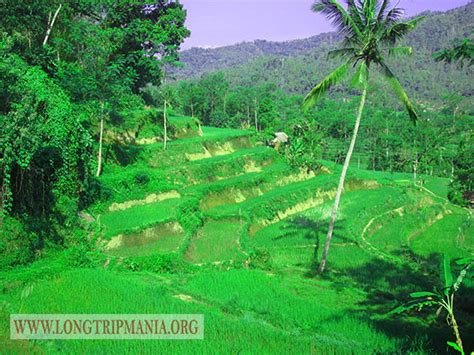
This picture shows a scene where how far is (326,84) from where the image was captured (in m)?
13.3

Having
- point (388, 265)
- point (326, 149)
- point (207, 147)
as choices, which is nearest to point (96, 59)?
point (207, 147)

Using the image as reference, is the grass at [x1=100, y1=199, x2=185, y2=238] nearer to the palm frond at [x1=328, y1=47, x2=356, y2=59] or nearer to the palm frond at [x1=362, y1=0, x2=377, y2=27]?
the palm frond at [x1=328, y1=47, x2=356, y2=59]

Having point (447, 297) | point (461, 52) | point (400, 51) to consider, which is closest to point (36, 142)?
point (447, 297)

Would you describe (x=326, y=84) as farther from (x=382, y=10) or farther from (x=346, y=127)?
(x=346, y=127)

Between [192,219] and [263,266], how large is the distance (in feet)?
15.6

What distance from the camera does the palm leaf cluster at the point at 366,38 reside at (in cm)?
1295

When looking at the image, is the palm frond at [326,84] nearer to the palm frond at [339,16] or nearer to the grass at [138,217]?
the palm frond at [339,16]

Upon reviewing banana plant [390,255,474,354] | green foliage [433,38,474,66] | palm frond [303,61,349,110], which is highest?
green foliage [433,38,474,66]

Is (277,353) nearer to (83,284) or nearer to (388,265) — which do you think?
(83,284)

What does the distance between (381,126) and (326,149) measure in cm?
1393

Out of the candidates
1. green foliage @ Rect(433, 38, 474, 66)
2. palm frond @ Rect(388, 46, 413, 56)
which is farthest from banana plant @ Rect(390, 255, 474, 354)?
palm frond @ Rect(388, 46, 413, 56)

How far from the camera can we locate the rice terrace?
26.0 feet

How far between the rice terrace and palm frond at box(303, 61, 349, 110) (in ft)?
0.26

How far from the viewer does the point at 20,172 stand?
41.0 feet
